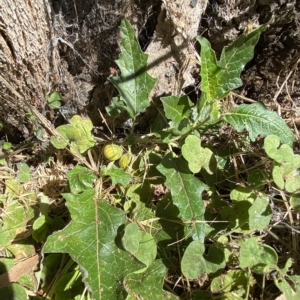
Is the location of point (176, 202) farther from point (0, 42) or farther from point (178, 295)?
point (0, 42)

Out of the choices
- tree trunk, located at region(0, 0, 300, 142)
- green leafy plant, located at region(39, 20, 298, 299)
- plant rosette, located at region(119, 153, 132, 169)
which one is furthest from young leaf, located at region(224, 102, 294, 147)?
plant rosette, located at region(119, 153, 132, 169)

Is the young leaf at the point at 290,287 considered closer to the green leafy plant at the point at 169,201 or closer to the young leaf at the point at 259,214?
the green leafy plant at the point at 169,201

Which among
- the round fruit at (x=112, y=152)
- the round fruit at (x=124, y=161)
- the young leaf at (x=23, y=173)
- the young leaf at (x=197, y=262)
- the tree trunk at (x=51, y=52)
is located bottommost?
the young leaf at (x=197, y=262)

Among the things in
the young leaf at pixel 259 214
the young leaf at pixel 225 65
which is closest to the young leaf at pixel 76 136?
the young leaf at pixel 225 65

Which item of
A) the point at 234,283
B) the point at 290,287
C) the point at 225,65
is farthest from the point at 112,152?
the point at 290,287

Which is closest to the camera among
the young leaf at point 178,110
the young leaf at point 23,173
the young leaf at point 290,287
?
the young leaf at point 290,287

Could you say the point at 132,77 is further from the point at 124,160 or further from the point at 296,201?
the point at 296,201

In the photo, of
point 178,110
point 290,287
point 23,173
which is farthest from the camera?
point 23,173
